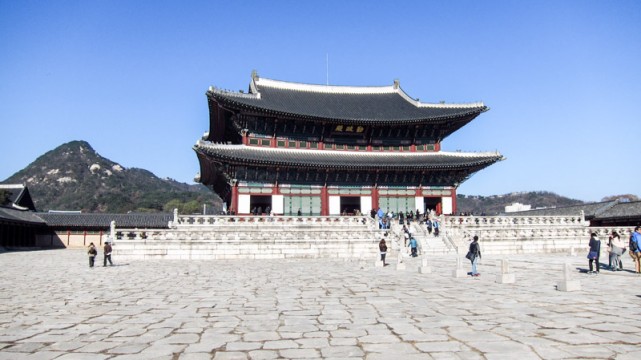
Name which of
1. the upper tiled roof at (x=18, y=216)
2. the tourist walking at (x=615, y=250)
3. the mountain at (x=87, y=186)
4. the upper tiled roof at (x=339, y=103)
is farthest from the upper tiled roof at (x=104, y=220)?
the mountain at (x=87, y=186)

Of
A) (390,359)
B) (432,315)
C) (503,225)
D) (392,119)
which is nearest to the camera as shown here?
(390,359)

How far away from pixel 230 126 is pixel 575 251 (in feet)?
89.4

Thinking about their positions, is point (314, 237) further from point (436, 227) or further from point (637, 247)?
point (637, 247)

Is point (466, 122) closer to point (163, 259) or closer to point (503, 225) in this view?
point (503, 225)

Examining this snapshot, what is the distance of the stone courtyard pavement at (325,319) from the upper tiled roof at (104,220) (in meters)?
33.3

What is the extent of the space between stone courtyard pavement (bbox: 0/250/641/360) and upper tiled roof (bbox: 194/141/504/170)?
1828cm

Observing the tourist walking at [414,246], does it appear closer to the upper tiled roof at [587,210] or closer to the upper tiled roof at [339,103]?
the upper tiled roof at [339,103]

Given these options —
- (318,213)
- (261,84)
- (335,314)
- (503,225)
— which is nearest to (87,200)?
(261,84)

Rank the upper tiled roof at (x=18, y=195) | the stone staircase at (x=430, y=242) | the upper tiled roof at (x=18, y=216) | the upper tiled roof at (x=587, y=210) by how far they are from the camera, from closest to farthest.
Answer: the stone staircase at (x=430, y=242)
the upper tiled roof at (x=18, y=216)
the upper tiled roof at (x=587, y=210)
the upper tiled roof at (x=18, y=195)

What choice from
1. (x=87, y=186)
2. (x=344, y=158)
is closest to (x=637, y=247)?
(x=344, y=158)

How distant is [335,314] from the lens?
327 inches

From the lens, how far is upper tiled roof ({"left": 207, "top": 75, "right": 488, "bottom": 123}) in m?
35.3

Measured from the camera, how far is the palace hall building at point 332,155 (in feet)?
110

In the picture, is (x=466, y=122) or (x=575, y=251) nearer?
(x=575, y=251)
